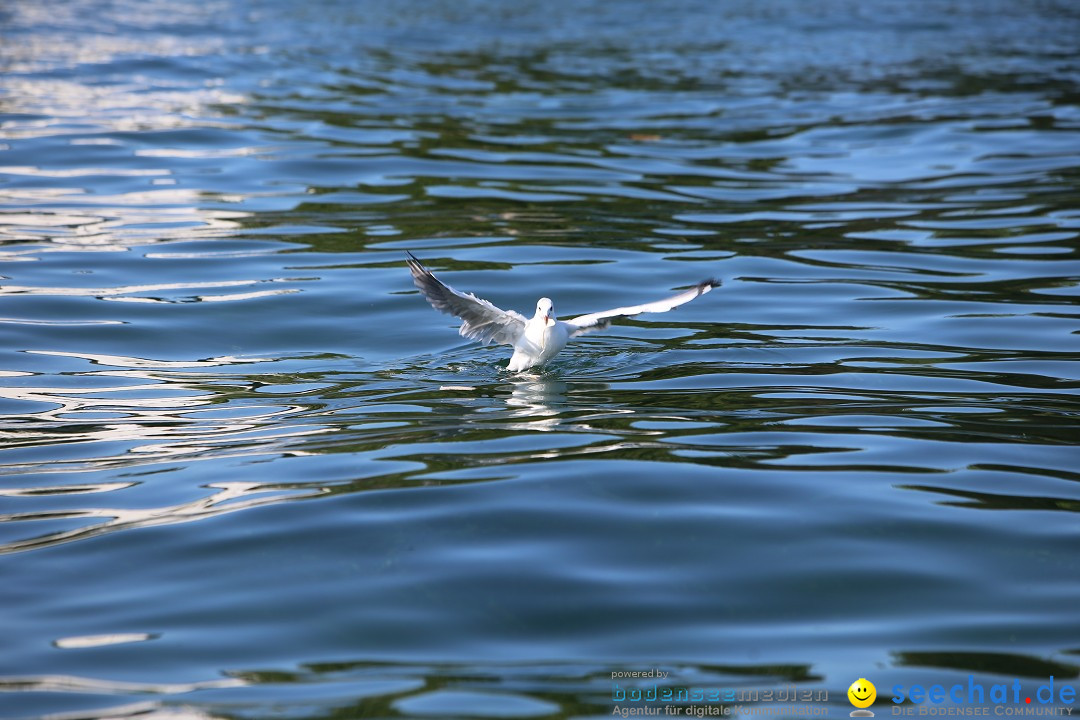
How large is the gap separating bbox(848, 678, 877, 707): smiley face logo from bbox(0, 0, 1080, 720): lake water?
46 mm

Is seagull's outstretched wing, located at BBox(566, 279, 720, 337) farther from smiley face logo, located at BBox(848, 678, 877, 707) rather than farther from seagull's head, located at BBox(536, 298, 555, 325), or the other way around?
smiley face logo, located at BBox(848, 678, 877, 707)

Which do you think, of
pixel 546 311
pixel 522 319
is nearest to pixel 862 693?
pixel 546 311

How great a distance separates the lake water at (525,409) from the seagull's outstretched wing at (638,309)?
0.46 meters

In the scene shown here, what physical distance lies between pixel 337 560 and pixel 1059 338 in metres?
6.19

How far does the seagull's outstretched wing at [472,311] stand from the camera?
8.88 metres

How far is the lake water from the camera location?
16.2ft

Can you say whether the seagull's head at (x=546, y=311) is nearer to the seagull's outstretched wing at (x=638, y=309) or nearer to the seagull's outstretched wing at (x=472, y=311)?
the seagull's outstretched wing at (x=638, y=309)

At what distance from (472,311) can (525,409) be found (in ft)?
4.24

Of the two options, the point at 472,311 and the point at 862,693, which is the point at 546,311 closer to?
the point at 472,311

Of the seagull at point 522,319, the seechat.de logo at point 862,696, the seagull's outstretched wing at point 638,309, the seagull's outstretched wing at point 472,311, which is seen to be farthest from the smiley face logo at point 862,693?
the seagull's outstretched wing at point 472,311

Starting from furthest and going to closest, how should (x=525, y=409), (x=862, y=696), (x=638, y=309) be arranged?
(x=638, y=309) < (x=525, y=409) < (x=862, y=696)

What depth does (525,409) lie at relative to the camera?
8.16 metres

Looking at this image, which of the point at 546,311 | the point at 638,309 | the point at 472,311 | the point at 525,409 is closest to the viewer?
the point at 525,409

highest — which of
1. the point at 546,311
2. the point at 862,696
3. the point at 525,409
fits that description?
the point at 546,311
